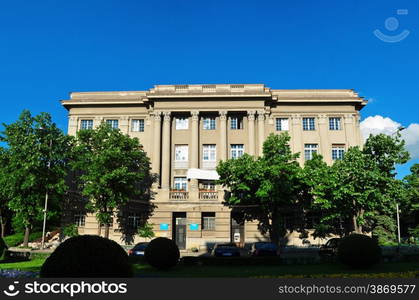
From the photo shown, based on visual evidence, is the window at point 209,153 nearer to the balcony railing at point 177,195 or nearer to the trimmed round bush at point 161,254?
the balcony railing at point 177,195

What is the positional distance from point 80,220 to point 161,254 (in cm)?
2514

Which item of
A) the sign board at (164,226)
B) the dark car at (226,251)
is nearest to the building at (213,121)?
the sign board at (164,226)

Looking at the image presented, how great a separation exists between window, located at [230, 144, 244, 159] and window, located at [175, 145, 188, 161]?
581 cm

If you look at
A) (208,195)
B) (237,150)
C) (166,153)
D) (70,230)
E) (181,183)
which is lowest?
(70,230)

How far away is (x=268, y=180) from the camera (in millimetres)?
34469

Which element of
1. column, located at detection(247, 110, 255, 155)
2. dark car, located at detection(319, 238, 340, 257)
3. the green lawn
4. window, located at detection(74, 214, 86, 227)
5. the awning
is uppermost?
column, located at detection(247, 110, 255, 155)

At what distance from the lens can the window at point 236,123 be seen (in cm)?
4609

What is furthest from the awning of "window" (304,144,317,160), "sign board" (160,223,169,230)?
"window" (304,144,317,160)

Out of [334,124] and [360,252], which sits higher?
[334,124]

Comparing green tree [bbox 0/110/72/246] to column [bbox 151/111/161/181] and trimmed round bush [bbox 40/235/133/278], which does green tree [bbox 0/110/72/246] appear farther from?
trimmed round bush [bbox 40/235/133/278]

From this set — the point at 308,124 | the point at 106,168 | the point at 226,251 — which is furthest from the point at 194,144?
the point at 226,251

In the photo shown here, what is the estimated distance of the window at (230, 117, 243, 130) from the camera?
46.1m

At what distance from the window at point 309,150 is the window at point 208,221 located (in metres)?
Result: 14.3

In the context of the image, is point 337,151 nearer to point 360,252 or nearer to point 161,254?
point 360,252
